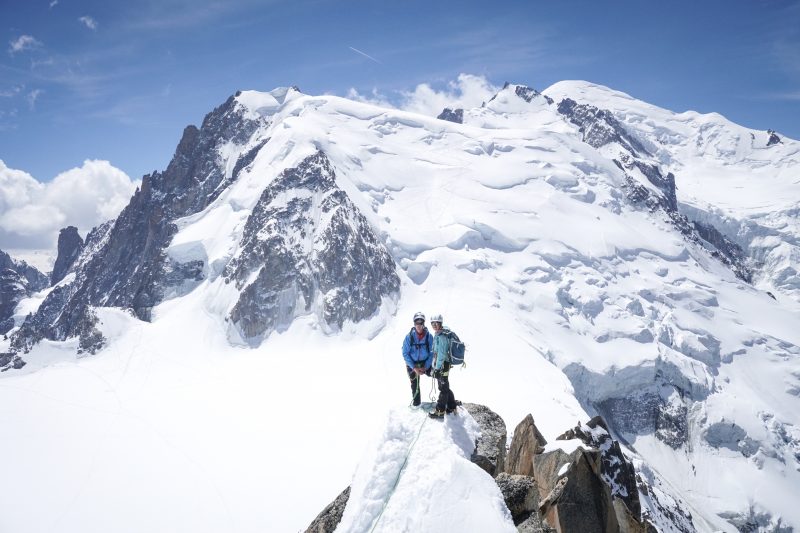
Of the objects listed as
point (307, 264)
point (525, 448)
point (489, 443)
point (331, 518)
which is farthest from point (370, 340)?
point (331, 518)

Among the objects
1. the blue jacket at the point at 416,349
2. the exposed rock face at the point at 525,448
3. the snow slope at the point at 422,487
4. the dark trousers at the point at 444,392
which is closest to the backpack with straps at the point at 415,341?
the blue jacket at the point at 416,349

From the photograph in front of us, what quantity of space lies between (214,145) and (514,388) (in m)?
166

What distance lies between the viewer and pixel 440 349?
14.4 meters

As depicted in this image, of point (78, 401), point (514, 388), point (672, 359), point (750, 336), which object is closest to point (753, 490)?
point (672, 359)

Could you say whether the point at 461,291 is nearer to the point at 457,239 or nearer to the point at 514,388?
the point at 457,239

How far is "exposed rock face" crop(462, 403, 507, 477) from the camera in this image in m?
13.5

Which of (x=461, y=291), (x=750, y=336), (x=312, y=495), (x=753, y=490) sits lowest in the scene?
(x=753, y=490)

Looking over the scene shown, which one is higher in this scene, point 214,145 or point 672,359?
point 214,145

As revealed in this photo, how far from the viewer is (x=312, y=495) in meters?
60.3

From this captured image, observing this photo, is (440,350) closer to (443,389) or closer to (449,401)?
(443,389)

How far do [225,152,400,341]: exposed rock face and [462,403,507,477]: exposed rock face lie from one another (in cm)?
9690

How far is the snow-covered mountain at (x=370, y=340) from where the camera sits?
69750 millimetres

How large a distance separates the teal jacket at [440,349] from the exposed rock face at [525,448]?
15.7ft

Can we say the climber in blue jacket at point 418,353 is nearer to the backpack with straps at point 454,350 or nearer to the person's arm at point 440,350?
the person's arm at point 440,350
